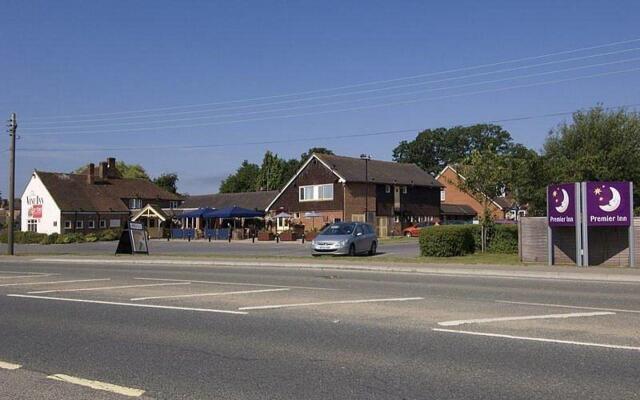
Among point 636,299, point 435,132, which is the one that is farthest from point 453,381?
point 435,132

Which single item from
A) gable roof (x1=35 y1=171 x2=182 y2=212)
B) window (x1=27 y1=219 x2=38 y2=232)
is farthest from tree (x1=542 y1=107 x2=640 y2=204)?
window (x1=27 y1=219 x2=38 y2=232)

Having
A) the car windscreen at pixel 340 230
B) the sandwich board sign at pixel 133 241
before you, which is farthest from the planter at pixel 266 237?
the car windscreen at pixel 340 230

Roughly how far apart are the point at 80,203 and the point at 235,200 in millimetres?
17600

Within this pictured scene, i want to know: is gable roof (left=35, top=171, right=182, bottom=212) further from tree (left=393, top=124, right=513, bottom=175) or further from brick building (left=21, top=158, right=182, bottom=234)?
tree (left=393, top=124, right=513, bottom=175)

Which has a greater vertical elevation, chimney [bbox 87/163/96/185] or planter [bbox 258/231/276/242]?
chimney [bbox 87/163/96/185]

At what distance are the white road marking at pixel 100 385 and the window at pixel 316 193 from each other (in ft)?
176

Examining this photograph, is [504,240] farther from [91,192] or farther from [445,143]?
[445,143]

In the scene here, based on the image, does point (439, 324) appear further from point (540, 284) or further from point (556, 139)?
point (556, 139)

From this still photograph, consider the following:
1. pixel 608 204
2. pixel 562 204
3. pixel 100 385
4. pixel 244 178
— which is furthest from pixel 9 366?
pixel 244 178

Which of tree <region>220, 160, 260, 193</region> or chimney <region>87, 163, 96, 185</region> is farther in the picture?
tree <region>220, 160, 260, 193</region>

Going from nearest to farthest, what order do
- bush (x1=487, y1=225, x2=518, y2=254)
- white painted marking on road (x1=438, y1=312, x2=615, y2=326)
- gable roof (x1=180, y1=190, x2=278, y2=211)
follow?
white painted marking on road (x1=438, y1=312, x2=615, y2=326), bush (x1=487, y1=225, x2=518, y2=254), gable roof (x1=180, y1=190, x2=278, y2=211)

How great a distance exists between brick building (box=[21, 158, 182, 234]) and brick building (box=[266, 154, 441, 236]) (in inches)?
575

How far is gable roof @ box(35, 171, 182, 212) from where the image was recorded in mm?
72500

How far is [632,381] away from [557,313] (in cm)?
425
